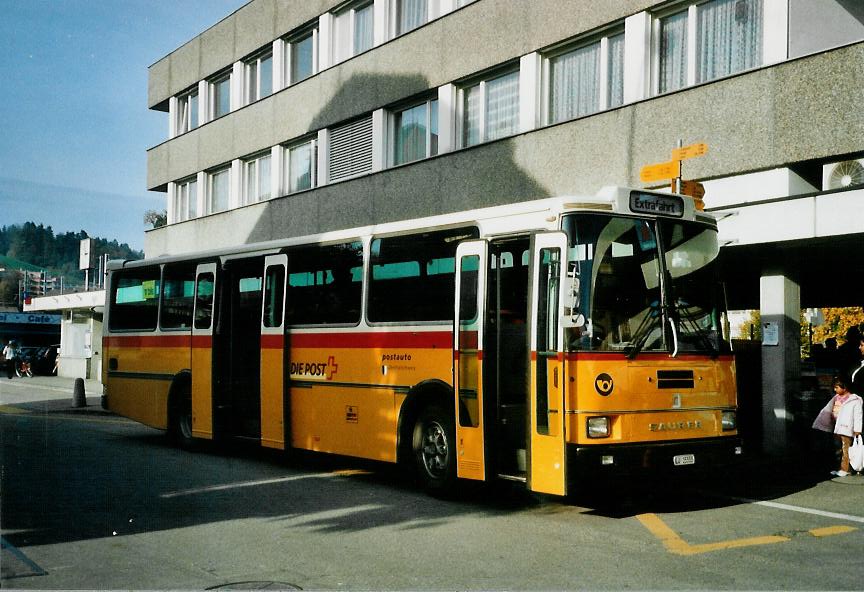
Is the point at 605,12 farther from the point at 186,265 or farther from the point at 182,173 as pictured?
the point at 182,173

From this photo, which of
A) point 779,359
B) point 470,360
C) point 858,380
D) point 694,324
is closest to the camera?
point 694,324

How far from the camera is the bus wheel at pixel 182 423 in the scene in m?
15.3

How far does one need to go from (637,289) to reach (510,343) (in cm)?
147

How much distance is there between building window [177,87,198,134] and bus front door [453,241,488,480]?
24.1m

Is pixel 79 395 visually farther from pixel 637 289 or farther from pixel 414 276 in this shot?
pixel 637 289

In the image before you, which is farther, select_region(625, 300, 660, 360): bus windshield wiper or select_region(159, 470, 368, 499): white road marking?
select_region(159, 470, 368, 499): white road marking

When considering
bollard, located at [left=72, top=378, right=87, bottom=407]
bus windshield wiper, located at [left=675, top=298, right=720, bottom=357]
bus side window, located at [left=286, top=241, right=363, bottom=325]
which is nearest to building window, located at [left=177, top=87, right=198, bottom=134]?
bollard, located at [left=72, top=378, right=87, bottom=407]

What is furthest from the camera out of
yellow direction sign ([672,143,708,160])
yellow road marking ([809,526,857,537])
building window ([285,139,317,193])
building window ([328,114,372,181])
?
building window ([285,139,317,193])

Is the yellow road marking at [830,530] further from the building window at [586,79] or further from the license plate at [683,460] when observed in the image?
the building window at [586,79]

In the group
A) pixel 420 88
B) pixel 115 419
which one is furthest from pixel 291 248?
pixel 115 419

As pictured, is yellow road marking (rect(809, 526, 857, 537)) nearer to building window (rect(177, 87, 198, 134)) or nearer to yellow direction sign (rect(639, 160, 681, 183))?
yellow direction sign (rect(639, 160, 681, 183))

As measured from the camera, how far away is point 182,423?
15.5 metres

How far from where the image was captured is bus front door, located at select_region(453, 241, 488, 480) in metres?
9.90

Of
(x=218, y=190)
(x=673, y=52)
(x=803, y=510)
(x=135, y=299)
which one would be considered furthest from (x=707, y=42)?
(x=218, y=190)
